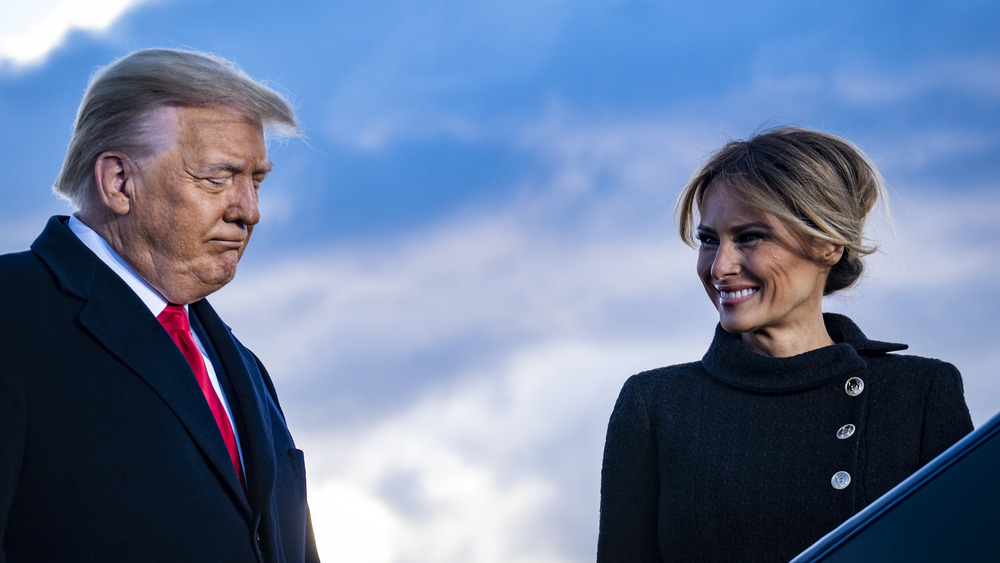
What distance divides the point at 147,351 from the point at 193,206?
48cm

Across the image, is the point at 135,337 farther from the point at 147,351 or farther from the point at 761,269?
the point at 761,269

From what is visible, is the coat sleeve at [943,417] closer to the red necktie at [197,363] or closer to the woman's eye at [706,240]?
the woman's eye at [706,240]

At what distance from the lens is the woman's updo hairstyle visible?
3.68 m

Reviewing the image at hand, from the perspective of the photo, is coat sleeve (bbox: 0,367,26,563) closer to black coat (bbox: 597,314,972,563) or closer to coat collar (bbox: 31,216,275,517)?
coat collar (bbox: 31,216,275,517)

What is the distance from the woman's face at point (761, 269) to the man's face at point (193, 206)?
1.73m

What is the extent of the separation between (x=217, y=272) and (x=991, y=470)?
226 cm

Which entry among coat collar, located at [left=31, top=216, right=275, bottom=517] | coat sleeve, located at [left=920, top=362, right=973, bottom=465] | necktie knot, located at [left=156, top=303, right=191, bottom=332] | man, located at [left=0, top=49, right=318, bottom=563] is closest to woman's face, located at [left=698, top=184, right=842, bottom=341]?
coat sleeve, located at [left=920, top=362, right=973, bottom=465]

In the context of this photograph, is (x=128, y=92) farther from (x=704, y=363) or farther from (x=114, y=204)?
(x=704, y=363)

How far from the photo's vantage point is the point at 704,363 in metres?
4.01

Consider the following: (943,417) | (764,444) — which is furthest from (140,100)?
(943,417)

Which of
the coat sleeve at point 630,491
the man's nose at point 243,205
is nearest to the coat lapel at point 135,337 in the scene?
the man's nose at point 243,205

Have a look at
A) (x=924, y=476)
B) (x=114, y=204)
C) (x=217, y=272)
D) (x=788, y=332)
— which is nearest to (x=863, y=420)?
(x=788, y=332)

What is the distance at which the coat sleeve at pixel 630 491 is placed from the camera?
377cm

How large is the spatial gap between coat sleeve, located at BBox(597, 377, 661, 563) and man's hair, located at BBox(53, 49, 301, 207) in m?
1.79
